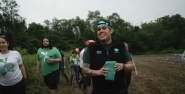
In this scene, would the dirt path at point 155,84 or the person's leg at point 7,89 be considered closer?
the person's leg at point 7,89

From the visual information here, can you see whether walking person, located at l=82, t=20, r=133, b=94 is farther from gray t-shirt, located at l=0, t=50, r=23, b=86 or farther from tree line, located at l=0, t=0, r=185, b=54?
tree line, located at l=0, t=0, r=185, b=54

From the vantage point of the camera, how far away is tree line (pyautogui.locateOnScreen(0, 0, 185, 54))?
3842cm

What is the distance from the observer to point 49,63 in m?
3.68

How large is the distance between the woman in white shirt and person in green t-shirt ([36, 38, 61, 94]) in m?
0.85

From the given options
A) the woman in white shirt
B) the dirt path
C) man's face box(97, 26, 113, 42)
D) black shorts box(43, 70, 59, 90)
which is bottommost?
the dirt path

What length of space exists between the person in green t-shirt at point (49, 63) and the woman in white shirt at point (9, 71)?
85cm

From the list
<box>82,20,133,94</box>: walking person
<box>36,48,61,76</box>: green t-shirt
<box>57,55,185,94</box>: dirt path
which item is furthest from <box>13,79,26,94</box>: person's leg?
<box>57,55,185,94</box>: dirt path

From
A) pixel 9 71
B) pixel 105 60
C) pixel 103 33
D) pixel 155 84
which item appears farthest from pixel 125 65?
pixel 155 84

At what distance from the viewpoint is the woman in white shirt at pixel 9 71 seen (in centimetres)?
268

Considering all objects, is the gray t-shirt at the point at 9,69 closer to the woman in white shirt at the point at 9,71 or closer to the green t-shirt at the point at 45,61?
the woman in white shirt at the point at 9,71

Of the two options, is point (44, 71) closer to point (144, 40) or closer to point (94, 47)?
point (94, 47)

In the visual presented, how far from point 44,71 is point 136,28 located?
54263 mm

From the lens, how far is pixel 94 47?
6.57 ft

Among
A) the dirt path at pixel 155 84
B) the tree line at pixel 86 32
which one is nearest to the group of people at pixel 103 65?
the dirt path at pixel 155 84
